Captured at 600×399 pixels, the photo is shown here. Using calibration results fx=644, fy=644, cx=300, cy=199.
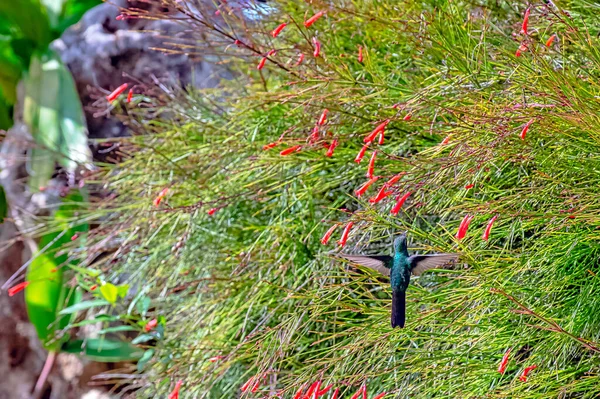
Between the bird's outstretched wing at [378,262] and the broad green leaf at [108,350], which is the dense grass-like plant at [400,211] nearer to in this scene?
the bird's outstretched wing at [378,262]

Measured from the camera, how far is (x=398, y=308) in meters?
0.93

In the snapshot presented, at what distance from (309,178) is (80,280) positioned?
645 mm

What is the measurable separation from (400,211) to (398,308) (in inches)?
12.2

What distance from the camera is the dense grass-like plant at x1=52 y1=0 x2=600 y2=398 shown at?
952mm

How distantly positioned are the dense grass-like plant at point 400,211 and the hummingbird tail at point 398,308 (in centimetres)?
6

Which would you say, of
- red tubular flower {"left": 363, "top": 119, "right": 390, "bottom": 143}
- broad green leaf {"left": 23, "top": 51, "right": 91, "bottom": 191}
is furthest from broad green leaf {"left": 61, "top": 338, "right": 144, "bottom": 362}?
red tubular flower {"left": 363, "top": 119, "right": 390, "bottom": 143}

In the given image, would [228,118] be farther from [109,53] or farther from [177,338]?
[109,53]

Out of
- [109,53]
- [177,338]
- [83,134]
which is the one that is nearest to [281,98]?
[177,338]

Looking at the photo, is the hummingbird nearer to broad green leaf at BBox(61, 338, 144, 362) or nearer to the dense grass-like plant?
the dense grass-like plant

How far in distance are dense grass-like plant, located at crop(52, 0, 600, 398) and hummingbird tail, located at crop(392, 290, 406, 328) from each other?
0.06 metres

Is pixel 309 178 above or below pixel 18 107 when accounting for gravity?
above

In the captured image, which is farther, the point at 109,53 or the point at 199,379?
the point at 109,53

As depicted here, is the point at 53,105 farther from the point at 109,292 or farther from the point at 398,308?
the point at 398,308

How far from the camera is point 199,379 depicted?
4.07 ft
